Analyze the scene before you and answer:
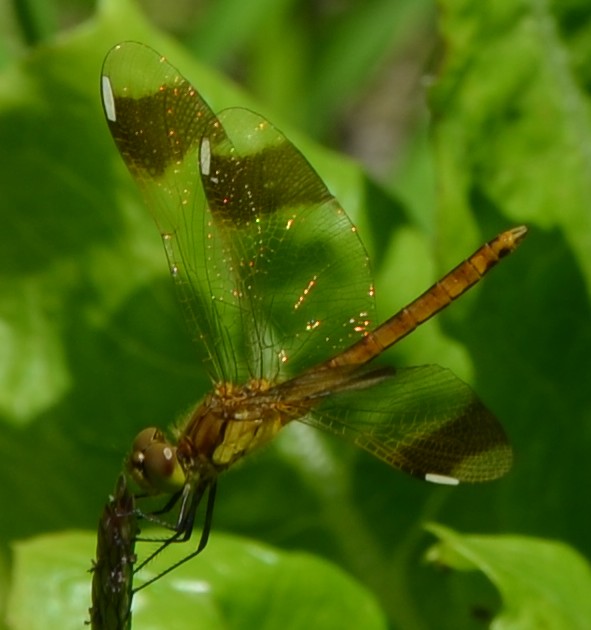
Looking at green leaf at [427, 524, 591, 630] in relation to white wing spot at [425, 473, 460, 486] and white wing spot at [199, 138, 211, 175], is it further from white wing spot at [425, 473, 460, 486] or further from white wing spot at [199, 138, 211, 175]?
white wing spot at [199, 138, 211, 175]

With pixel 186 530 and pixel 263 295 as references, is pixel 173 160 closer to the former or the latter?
pixel 263 295

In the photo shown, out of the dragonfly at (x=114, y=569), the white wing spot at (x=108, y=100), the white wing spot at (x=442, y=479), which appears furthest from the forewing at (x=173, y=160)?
the dragonfly at (x=114, y=569)

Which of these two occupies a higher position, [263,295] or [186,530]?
[263,295]

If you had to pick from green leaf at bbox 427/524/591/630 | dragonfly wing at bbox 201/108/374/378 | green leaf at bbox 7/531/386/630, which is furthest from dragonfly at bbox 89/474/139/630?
dragonfly wing at bbox 201/108/374/378

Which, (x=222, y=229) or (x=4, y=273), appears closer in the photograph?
(x=222, y=229)

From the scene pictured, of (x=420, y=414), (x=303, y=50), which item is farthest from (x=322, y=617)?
(x=303, y=50)

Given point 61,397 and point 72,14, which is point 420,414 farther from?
point 72,14

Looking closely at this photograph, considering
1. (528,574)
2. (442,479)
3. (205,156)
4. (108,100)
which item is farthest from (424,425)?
(108,100)

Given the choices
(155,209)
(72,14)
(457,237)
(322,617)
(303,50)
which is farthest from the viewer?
(72,14)
